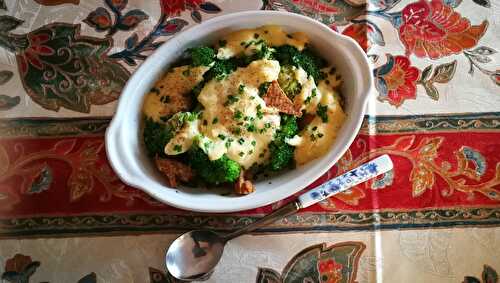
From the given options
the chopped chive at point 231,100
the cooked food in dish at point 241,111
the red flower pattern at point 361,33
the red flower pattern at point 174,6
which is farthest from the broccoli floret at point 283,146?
the red flower pattern at point 174,6

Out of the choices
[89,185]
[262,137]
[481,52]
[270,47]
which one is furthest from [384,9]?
[89,185]

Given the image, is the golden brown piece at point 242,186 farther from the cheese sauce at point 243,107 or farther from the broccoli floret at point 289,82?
the broccoli floret at point 289,82

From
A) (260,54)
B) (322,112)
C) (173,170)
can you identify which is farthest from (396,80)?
(173,170)

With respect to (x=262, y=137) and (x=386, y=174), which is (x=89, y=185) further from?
(x=386, y=174)

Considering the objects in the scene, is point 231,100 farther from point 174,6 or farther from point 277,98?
point 174,6

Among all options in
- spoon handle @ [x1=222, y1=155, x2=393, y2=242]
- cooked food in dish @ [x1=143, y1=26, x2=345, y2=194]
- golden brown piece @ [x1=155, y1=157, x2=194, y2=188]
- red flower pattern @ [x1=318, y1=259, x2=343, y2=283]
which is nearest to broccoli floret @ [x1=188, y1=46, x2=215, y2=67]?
cooked food in dish @ [x1=143, y1=26, x2=345, y2=194]
